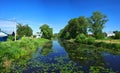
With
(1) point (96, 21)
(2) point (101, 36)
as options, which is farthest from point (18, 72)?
(1) point (96, 21)

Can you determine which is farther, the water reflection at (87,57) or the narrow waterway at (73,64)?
the water reflection at (87,57)

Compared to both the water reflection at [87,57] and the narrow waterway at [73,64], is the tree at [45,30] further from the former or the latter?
the narrow waterway at [73,64]

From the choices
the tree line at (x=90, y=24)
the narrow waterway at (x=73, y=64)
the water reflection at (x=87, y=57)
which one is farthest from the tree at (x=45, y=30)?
the narrow waterway at (x=73, y=64)

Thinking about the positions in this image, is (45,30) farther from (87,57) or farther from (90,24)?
(87,57)

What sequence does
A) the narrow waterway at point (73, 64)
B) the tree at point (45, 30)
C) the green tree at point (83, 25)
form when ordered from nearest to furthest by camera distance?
the narrow waterway at point (73, 64) < the green tree at point (83, 25) < the tree at point (45, 30)

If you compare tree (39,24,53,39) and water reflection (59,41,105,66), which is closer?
water reflection (59,41,105,66)

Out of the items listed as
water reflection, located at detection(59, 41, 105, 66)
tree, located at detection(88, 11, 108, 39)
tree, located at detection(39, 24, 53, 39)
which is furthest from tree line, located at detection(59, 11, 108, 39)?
water reflection, located at detection(59, 41, 105, 66)

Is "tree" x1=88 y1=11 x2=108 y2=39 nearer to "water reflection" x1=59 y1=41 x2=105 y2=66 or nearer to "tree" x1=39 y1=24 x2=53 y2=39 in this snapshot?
"tree" x1=39 y1=24 x2=53 y2=39

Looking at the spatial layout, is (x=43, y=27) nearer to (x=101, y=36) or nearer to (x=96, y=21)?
(x=96, y=21)

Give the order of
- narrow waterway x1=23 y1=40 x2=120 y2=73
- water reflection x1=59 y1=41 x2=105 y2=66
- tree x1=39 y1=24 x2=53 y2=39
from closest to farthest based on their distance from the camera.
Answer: narrow waterway x1=23 y1=40 x2=120 y2=73 < water reflection x1=59 y1=41 x2=105 y2=66 < tree x1=39 y1=24 x2=53 y2=39

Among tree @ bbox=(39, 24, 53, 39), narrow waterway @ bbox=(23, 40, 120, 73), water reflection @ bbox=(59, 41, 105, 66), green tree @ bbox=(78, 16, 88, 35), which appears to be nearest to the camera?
narrow waterway @ bbox=(23, 40, 120, 73)

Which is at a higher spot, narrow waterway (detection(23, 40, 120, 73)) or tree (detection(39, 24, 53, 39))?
tree (detection(39, 24, 53, 39))

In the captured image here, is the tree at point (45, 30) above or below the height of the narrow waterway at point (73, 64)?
above

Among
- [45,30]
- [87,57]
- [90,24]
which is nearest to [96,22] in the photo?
[90,24]
